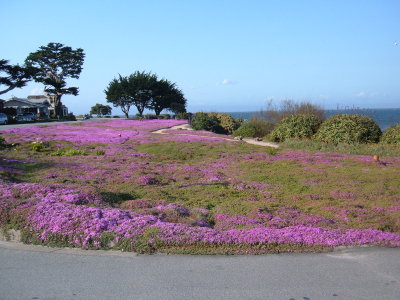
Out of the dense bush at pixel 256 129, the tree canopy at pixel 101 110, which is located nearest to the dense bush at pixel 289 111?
the dense bush at pixel 256 129

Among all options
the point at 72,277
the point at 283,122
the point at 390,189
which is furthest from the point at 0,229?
the point at 283,122

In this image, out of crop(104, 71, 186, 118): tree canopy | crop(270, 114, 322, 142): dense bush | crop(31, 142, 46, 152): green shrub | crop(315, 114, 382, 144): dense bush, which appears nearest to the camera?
crop(31, 142, 46, 152): green shrub

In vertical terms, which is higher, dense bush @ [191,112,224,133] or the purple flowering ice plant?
dense bush @ [191,112,224,133]

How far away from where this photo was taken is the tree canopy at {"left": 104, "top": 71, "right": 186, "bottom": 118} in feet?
218

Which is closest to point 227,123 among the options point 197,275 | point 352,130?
point 352,130

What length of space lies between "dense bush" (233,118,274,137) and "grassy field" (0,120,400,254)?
38.3ft

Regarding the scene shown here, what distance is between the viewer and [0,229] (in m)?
6.25

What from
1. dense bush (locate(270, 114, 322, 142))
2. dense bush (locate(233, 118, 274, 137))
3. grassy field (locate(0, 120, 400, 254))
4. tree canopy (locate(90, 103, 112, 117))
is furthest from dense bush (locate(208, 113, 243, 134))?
tree canopy (locate(90, 103, 112, 117))

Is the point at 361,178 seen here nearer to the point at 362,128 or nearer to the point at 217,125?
the point at 362,128

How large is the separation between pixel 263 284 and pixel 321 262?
3.54 ft

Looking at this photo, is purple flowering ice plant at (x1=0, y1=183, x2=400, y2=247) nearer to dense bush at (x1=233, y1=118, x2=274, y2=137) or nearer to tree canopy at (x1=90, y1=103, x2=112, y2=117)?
dense bush at (x1=233, y1=118, x2=274, y2=137)

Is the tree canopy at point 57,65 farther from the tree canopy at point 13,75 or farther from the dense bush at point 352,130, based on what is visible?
the dense bush at point 352,130

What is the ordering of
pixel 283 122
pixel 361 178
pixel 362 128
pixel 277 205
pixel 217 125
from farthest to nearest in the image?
1. pixel 217 125
2. pixel 283 122
3. pixel 362 128
4. pixel 361 178
5. pixel 277 205

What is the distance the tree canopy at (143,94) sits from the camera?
218ft
